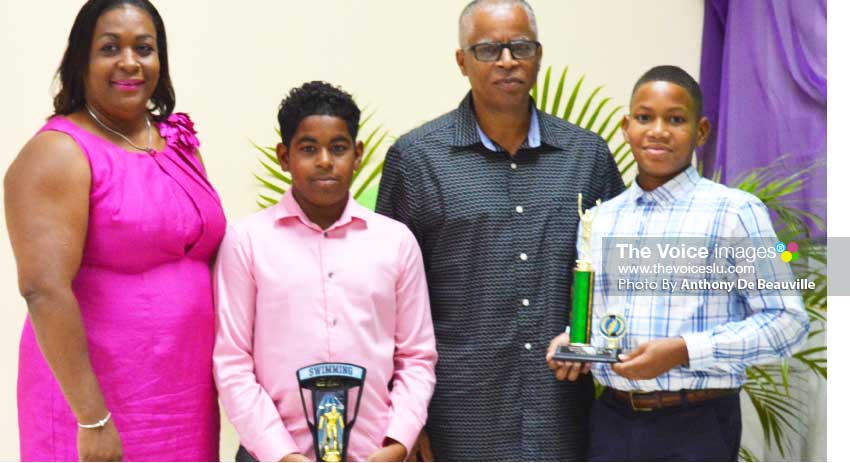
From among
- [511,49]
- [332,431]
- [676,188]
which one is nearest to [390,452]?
[332,431]

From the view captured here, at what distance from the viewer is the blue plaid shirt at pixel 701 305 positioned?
221 centimetres

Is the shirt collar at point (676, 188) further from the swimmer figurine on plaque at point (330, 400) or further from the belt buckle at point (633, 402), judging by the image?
the swimmer figurine on plaque at point (330, 400)

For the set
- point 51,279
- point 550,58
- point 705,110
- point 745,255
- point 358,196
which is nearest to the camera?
point 51,279

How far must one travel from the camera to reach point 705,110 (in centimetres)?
400

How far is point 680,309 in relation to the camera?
228 centimetres

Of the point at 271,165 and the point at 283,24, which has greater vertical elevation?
the point at 283,24

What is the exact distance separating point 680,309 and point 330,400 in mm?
845

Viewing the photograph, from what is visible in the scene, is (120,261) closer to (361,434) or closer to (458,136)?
(361,434)

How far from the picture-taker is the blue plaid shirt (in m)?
2.21

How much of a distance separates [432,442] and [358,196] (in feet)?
4.12

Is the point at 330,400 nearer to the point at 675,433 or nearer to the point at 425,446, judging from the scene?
the point at 425,446

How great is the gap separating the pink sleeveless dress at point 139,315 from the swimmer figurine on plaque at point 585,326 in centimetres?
86

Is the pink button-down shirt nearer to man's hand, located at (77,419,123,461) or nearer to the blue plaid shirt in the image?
man's hand, located at (77,419,123,461)

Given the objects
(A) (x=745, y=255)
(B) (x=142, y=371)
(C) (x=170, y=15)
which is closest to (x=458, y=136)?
(A) (x=745, y=255)
